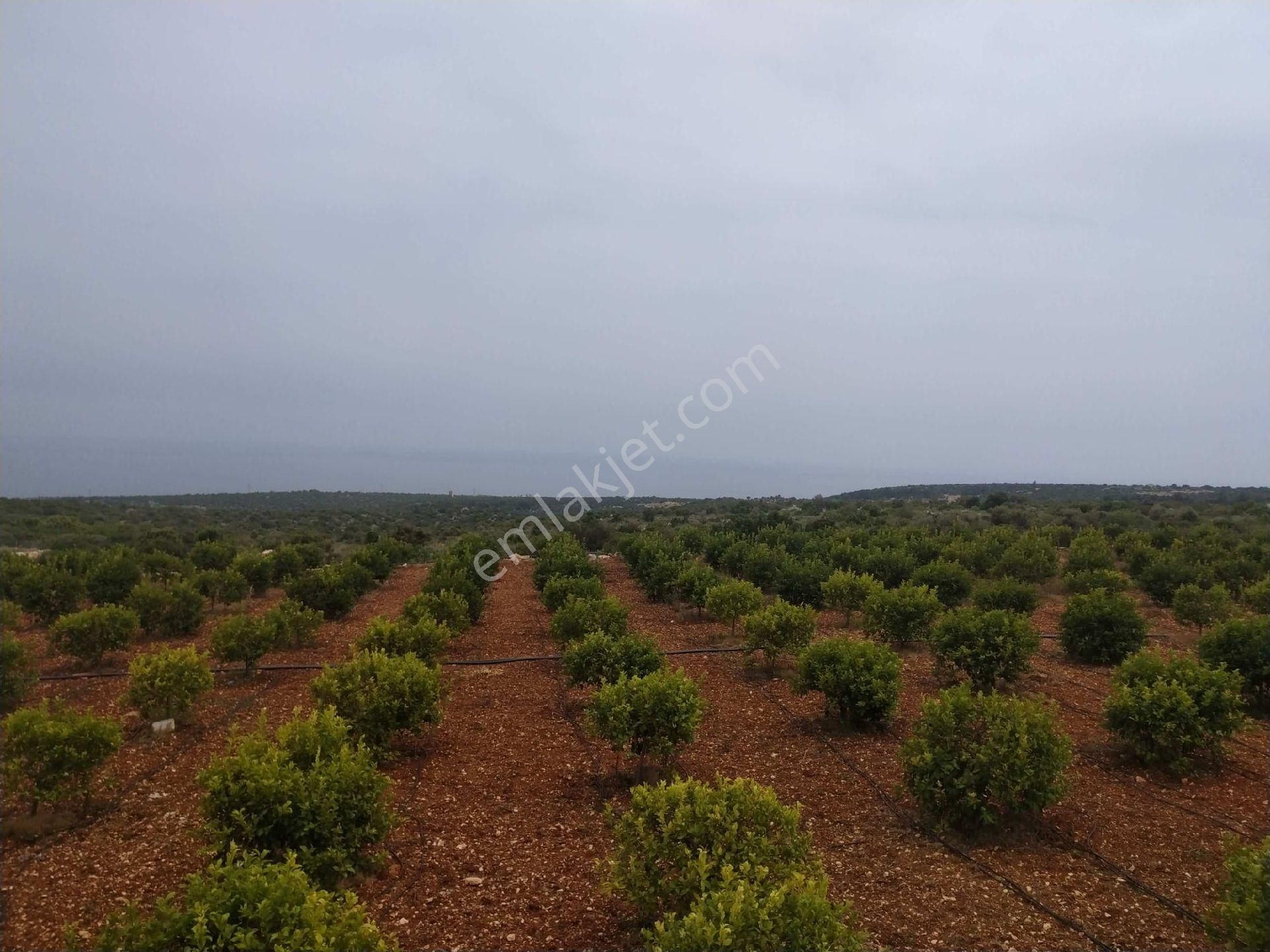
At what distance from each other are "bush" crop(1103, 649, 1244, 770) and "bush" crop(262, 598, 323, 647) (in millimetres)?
11695

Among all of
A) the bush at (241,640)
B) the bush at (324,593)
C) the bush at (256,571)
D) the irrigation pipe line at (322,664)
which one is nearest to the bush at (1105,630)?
the irrigation pipe line at (322,664)

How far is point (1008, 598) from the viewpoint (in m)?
13.6

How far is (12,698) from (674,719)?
838 centimetres

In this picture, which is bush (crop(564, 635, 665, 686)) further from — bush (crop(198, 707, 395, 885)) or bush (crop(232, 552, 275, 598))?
bush (crop(232, 552, 275, 598))

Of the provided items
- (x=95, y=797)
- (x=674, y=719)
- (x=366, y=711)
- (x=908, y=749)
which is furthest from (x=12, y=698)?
(x=908, y=749)

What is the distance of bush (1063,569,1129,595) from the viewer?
15.1m

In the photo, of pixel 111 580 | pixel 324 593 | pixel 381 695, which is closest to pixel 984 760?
pixel 381 695

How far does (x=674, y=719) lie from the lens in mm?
6820

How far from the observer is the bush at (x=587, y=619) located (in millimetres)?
11125

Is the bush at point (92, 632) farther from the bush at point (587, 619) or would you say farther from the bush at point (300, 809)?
the bush at point (300, 809)

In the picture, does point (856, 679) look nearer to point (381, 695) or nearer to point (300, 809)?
point (381, 695)

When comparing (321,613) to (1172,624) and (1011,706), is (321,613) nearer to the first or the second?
(1011,706)

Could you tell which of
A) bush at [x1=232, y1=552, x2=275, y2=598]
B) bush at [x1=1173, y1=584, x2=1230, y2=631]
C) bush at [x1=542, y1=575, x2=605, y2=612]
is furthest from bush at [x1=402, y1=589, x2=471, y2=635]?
bush at [x1=1173, y1=584, x2=1230, y2=631]

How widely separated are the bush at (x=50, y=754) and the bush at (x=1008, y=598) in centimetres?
1370
